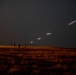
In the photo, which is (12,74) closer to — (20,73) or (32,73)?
(20,73)

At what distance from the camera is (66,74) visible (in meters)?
15.9

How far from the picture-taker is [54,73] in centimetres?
1616

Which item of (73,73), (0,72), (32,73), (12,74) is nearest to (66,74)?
(73,73)

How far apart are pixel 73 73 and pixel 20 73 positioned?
4.24 meters

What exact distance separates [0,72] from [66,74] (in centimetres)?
517

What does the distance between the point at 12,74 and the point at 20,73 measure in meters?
0.63

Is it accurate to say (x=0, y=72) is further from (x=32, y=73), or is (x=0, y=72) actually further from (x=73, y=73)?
(x=73, y=73)

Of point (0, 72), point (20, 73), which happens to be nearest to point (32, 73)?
point (20, 73)

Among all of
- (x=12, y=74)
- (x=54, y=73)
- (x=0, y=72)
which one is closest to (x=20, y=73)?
(x=12, y=74)

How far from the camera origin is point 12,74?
15305 millimetres

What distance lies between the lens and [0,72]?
15.8 metres

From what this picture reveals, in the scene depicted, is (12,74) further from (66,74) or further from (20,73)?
(66,74)

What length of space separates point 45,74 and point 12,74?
8.39 feet

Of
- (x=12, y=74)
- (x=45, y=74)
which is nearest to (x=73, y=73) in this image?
(x=45, y=74)
